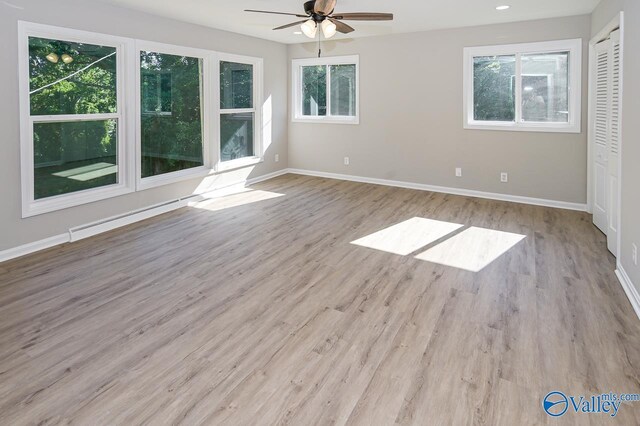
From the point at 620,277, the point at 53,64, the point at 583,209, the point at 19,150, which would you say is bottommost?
the point at 620,277

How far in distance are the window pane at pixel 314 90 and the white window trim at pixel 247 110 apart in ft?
3.18

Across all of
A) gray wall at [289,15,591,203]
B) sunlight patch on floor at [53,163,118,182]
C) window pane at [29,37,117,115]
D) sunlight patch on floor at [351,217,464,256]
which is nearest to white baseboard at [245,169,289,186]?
gray wall at [289,15,591,203]

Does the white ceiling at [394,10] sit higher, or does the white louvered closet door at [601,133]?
the white ceiling at [394,10]

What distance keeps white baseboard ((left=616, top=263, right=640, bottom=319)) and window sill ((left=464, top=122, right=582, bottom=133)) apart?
8.77 ft

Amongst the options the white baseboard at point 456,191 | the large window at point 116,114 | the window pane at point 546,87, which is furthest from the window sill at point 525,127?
the large window at point 116,114

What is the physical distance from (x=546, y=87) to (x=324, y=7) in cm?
356

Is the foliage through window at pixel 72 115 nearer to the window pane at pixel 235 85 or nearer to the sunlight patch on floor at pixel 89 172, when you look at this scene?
the sunlight patch on floor at pixel 89 172

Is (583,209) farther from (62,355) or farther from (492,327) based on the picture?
(62,355)

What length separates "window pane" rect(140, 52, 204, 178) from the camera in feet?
17.5

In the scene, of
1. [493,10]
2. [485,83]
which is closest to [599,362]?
[493,10]

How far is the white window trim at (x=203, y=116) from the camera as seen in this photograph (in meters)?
5.08

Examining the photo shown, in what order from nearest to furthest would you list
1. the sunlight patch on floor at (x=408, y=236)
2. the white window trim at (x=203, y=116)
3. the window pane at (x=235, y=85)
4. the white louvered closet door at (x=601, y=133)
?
the sunlight patch on floor at (x=408, y=236) → the white louvered closet door at (x=601, y=133) → the white window trim at (x=203, y=116) → the window pane at (x=235, y=85)

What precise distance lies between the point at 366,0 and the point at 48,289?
161 inches

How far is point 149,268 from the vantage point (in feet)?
12.2
